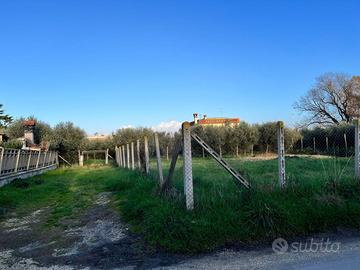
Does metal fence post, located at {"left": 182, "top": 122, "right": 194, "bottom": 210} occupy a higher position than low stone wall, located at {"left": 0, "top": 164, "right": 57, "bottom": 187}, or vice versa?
metal fence post, located at {"left": 182, "top": 122, "right": 194, "bottom": 210}

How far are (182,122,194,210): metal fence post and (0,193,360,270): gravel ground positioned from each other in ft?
3.60

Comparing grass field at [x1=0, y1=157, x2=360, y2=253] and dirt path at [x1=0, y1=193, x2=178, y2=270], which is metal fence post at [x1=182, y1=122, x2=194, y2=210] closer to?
grass field at [x1=0, y1=157, x2=360, y2=253]

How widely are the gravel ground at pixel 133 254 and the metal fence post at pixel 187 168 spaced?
1.10 meters

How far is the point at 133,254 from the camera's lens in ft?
19.1

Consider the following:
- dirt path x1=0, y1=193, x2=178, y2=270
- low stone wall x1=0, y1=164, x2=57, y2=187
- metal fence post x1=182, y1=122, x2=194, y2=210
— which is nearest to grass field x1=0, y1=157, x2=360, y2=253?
metal fence post x1=182, y1=122, x2=194, y2=210

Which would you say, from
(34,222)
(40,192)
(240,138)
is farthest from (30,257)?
(240,138)

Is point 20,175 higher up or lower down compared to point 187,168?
lower down

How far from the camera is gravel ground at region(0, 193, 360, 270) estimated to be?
511cm

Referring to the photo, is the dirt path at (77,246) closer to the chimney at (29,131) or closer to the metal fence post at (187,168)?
the metal fence post at (187,168)

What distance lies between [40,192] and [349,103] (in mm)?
58570

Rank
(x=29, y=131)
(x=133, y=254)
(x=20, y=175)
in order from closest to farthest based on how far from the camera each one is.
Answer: (x=133, y=254) < (x=20, y=175) < (x=29, y=131)

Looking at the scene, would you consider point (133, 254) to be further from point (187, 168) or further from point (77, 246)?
point (187, 168)

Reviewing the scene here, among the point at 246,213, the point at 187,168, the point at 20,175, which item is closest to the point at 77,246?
the point at 187,168

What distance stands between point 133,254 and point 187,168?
5.95 feet
